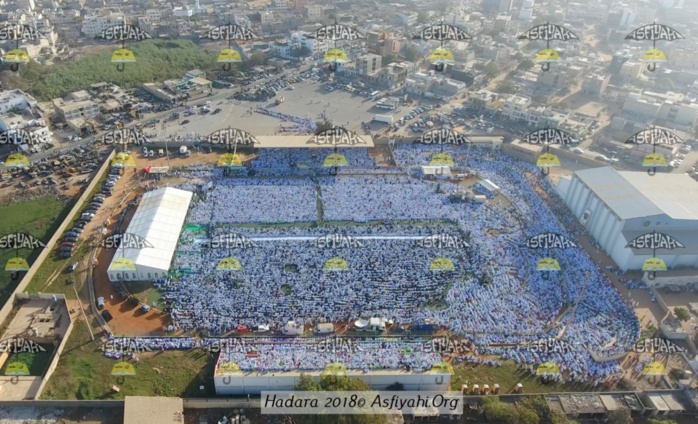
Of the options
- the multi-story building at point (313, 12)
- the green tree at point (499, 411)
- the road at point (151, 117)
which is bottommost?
the green tree at point (499, 411)

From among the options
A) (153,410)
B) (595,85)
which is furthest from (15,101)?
(595,85)

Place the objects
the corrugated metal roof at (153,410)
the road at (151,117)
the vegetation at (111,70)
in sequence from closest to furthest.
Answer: the corrugated metal roof at (153,410), the road at (151,117), the vegetation at (111,70)

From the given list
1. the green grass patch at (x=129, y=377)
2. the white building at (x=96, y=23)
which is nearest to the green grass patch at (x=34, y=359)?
the green grass patch at (x=129, y=377)

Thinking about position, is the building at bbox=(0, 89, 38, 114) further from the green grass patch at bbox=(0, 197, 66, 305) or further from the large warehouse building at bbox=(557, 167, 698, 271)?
the large warehouse building at bbox=(557, 167, 698, 271)

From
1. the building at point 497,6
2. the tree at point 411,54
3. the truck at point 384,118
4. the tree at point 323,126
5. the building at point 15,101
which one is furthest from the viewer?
the building at point 497,6

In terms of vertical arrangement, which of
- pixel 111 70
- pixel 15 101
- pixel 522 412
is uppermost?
pixel 111 70

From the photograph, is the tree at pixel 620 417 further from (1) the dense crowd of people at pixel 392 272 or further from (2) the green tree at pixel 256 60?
(2) the green tree at pixel 256 60

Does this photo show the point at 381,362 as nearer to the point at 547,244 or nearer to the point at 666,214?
the point at 547,244

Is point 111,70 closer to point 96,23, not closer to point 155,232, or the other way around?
point 96,23

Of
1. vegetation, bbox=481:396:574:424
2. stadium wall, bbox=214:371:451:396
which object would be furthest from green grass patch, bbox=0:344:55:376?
vegetation, bbox=481:396:574:424
